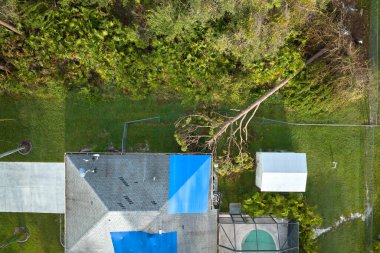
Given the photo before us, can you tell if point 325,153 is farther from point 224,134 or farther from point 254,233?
point 254,233

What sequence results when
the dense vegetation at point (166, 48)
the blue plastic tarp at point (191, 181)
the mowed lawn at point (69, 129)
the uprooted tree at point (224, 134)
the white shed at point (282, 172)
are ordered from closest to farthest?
1. the dense vegetation at point (166, 48)
2. the blue plastic tarp at point (191, 181)
3. the white shed at point (282, 172)
4. the uprooted tree at point (224, 134)
5. the mowed lawn at point (69, 129)

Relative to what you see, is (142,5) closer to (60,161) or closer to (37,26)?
(37,26)

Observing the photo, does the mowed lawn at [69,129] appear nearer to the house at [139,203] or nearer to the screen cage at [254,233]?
the house at [139,203]

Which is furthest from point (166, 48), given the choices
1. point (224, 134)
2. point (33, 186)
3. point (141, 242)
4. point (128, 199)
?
point (33, 186)

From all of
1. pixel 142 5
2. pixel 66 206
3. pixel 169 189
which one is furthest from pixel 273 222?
pixel 142 5

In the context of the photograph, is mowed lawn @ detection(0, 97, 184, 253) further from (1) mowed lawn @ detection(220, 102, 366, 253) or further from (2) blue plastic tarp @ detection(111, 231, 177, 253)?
(1) mowed lawn @ detection(220, 102, 366, 253)

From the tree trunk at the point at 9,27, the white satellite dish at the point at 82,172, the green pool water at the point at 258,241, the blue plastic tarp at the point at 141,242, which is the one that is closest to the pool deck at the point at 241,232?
the green pool water at the point at 258,241

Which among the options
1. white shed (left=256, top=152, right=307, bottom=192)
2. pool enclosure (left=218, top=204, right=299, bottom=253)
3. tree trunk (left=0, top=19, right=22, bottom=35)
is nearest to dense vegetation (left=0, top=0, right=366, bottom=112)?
tree trunk (left=0, top=19, right=22, bottom=35)
